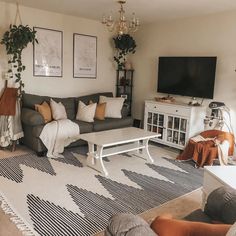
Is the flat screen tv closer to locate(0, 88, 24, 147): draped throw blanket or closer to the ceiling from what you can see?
the ceiling

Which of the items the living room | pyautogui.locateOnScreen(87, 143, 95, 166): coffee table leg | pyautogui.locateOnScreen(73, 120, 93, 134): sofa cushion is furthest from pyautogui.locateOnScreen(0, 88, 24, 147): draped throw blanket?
pyautogui.locateOnScreen(87, 143, 95, 166): coffee table leg

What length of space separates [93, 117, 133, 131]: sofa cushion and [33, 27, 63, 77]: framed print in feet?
4.19

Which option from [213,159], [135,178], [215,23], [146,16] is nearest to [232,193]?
[135,178]

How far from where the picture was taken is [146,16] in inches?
187

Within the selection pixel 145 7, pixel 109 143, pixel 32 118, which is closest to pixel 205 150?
pixel 109 143

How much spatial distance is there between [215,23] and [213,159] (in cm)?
222

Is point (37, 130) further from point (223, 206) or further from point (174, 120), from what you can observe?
point (223, 206)

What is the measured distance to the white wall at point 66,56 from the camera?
439 centimetres

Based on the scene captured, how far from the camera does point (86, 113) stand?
15.2 ft

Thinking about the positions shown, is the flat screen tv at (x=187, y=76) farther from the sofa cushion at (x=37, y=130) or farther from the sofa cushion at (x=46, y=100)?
the sofa cushion at (x=37, y=130)

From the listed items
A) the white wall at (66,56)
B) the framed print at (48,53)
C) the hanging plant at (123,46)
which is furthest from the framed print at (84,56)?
the hanging plant at (123,46)

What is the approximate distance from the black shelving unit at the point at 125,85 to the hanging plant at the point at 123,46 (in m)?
0.24

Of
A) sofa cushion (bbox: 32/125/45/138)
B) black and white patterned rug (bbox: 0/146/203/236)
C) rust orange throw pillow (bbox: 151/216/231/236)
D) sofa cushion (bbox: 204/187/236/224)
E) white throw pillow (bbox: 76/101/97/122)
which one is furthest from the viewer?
white throw pillow (bbox: 76/101/97/122)

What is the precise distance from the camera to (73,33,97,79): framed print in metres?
5.19
